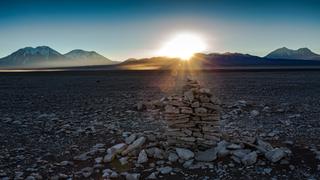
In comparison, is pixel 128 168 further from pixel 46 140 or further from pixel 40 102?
pixel 40 102

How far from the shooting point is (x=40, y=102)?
87.1ft

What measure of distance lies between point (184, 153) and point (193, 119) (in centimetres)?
107

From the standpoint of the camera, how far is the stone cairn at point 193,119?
11867 mm

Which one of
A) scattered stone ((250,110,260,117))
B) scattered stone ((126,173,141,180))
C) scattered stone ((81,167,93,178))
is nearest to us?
scattered stone ((126,173,141,180))

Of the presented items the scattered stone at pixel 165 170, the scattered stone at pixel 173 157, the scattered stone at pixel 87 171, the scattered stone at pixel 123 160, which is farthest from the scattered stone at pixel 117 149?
the scattered stone at pixel 165 170

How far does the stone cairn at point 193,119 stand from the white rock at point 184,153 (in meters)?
0.29

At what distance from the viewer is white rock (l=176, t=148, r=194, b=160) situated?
11.5m

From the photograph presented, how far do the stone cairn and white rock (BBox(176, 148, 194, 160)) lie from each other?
0.29 meters

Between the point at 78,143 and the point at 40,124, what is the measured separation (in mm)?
4338

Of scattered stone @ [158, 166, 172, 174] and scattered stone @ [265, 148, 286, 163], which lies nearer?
scattered stone @ [158, 166, 172, 174]

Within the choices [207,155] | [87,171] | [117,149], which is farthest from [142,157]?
[207,155]

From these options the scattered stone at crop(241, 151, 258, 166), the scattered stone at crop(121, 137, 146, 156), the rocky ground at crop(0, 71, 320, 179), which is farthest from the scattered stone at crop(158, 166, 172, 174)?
the scattered stone at crop(241, 151, 258, 166)

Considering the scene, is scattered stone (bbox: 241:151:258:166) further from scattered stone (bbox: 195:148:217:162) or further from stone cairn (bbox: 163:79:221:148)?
stone cairn (bbox: 163:79:221:148)

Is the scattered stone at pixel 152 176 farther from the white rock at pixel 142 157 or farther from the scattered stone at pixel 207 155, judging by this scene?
the scattered stone at pixel 207 155
